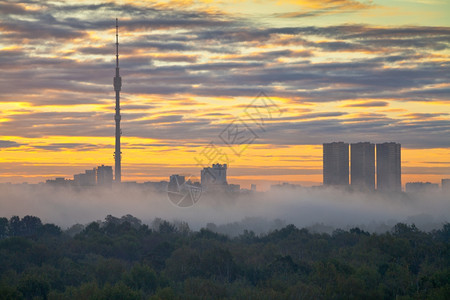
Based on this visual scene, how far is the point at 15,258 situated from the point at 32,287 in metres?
50.7

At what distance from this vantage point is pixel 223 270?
137 metres

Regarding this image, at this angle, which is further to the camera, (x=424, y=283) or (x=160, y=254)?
(x=160, y=254)

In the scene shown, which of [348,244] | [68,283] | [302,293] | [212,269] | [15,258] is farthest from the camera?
[348,244]

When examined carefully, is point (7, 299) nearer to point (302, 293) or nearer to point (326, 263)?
point (302, 293)

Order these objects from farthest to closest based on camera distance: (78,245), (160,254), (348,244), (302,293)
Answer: (348,244) → (78,245) → (160,254) → (302,293)

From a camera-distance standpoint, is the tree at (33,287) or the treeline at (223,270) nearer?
the treeline at (223,270)

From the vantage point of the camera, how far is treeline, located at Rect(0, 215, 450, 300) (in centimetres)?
9881

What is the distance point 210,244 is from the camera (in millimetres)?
186000

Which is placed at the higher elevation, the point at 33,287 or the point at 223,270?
the point at 33,287

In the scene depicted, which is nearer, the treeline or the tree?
the treeline

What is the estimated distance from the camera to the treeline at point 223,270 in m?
98.8

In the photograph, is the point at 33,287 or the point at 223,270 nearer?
the point at 33,287

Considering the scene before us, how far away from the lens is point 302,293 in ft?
332

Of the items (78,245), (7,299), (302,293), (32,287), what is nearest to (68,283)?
(32,287)
